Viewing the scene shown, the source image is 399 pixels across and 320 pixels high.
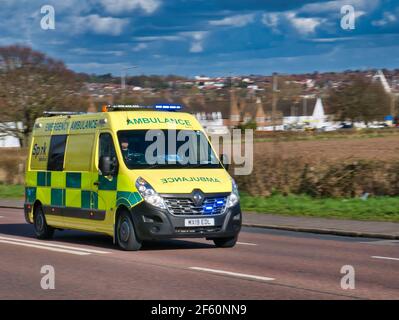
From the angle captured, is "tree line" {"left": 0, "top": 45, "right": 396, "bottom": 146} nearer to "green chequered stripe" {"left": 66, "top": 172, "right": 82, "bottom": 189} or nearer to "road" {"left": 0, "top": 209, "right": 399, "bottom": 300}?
"green chequered stripe" {"left": 66, "top": 172, "right": 82, "bottom": 189}

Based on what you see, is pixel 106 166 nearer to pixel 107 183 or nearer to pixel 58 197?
pixel 107 183

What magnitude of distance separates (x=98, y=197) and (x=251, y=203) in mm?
11030

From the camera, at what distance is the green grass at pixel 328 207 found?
21.0 metres

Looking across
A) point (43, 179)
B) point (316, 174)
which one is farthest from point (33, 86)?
point (43, 179)

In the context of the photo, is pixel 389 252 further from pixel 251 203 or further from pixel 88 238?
pixel 251 203

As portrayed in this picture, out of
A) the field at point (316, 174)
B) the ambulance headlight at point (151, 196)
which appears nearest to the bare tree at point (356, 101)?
the field at point (316, 174)

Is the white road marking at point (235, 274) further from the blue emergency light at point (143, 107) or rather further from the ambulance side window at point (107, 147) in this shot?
the blue emergency light at point (143, 107)

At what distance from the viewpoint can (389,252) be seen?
47.3ft

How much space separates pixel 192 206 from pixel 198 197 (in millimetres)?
183

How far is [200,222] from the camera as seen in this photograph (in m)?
13.7

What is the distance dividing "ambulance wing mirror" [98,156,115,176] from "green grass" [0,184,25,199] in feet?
74.2

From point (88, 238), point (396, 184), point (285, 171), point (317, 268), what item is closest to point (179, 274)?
point (317, 268)

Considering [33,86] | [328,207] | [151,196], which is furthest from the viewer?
[33,86]

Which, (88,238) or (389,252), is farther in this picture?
(88,238)
